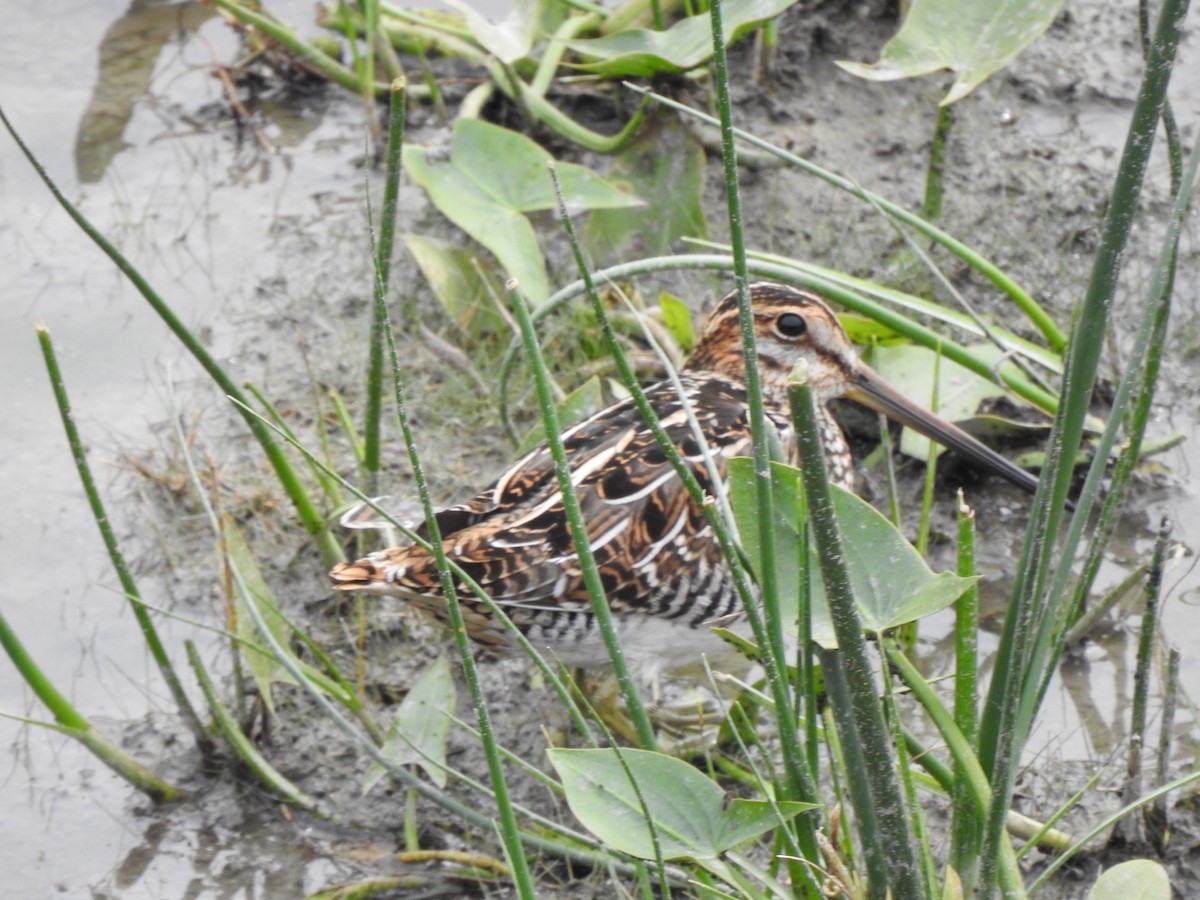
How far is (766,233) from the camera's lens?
13.1ft

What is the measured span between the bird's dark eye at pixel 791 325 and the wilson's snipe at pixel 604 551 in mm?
226

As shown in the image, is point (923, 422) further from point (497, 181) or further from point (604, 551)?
point (497, 181)

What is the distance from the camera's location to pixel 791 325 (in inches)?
121

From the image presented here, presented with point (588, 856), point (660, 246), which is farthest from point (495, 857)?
point (660, 246)

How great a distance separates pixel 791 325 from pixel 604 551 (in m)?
0.72

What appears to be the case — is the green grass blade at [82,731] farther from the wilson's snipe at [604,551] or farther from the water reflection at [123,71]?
the water reflection at [123,71]

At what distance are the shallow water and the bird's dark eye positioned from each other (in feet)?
2.76

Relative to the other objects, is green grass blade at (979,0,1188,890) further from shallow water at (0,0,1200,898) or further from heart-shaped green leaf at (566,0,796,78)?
heart-shaped green leaf at (566,0,796,78)

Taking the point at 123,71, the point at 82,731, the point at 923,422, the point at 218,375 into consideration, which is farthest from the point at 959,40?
the point at 123,71

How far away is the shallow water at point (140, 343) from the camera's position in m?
2.78

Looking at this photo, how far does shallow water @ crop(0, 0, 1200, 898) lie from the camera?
→ 9.12 feet

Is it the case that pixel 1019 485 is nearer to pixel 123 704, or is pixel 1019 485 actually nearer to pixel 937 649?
pixel 937 649

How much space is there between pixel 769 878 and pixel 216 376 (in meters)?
1.25

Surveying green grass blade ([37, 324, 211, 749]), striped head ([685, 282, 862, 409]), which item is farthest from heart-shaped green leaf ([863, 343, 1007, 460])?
green grass blade ([37, 324, 211, 749])
